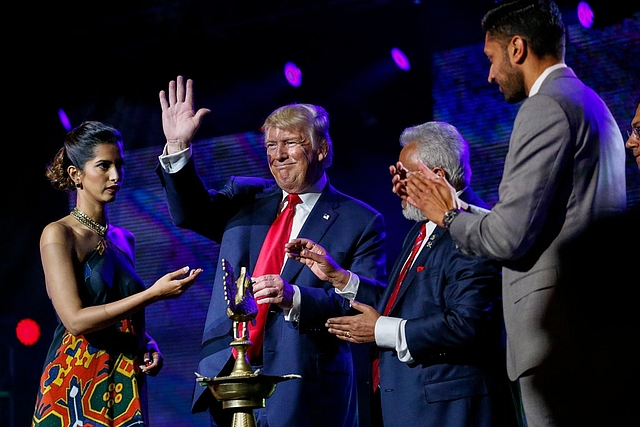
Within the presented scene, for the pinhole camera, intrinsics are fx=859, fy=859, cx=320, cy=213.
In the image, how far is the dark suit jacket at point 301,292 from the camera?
116 inches

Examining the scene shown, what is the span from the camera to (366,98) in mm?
4914

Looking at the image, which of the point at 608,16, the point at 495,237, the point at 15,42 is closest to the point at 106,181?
the point at 495,237

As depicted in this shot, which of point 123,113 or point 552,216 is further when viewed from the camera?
point 123,113

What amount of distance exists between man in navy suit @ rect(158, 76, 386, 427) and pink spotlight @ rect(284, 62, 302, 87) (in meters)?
1.85

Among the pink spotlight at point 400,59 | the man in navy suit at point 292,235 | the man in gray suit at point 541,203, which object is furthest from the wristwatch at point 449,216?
the pink spotlight at point 400,59

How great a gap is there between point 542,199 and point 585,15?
2.64 metres

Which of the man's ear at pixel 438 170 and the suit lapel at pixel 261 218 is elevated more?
the suit lapel at pixel 261 218

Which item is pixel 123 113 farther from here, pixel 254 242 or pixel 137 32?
pixel 254 242

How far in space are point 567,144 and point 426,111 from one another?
2770 millimetres

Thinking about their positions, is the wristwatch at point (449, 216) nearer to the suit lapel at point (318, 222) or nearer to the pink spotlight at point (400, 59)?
the suit lapel at point (318, 222)

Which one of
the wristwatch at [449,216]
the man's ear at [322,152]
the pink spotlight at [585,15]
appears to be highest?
the pink spotlight at [585,15]

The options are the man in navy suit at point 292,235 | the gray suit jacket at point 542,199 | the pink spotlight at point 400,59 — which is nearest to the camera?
the gray suit jacket at point 542,199

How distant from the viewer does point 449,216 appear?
2.07 m

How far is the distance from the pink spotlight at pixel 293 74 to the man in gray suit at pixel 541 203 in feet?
10.5
